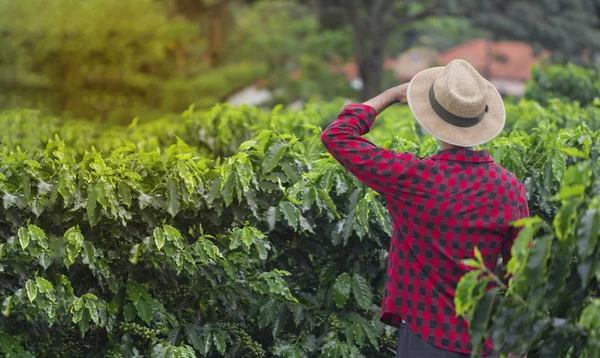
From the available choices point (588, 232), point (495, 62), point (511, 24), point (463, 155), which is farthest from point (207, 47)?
point (588, 232)

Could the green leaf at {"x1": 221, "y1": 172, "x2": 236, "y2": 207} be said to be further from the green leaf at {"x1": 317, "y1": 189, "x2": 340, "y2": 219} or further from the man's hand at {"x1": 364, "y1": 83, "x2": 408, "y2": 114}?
the man's hand at {"x1": 364, "y1": 83, "x2": 408, "y2": 114}

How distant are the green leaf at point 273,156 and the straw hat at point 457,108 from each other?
1.09m

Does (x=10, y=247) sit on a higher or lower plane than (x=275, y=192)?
lower

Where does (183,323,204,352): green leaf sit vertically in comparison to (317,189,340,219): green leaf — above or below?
below

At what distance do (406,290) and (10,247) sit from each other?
66.8 inches

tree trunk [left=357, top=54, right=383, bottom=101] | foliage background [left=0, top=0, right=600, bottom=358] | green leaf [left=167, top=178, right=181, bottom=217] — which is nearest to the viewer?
foliage background [left=0, top=0, right=600, bottom=358]

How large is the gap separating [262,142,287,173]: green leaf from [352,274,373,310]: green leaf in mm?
664

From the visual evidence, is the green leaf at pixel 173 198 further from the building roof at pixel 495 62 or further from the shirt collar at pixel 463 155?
the building roof at pixel 495 62

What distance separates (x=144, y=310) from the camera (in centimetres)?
388

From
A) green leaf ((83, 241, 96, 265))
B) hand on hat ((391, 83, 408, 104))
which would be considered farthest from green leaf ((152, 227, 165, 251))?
hand on hat ((391, 83, 408, 104))

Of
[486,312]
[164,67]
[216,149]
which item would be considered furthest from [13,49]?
[486,312]

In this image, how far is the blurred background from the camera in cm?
2898

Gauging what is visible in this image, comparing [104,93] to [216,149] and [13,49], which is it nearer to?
[13,49]

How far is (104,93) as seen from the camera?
30422 mm
